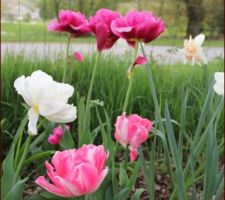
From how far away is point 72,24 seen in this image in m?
1.40

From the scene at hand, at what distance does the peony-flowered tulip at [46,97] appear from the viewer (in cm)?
92

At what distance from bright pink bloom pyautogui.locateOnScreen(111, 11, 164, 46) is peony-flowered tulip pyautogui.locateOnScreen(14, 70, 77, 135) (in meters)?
0.25

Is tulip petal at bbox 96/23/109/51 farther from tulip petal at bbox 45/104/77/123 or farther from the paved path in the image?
tulip petal at bbox 45/104/77/123

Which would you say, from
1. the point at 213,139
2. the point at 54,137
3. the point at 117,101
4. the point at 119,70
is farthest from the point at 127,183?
the point at 119,70

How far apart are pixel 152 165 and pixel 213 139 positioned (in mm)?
153

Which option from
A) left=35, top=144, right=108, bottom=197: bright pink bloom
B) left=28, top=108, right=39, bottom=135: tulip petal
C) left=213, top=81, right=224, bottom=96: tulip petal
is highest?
left=213, top=81, right=224, bottom=96: tulip petal

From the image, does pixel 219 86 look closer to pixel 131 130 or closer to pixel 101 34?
pixel 131 130

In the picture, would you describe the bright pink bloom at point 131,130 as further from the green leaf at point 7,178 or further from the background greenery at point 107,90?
the background greenery at point 107,90

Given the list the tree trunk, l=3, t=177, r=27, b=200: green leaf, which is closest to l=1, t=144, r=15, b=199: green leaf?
l=3, t=177, r=27, b=200: green leaf

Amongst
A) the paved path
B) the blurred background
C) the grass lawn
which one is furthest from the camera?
the blurred background

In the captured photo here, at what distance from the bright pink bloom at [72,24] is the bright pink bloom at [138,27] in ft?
0.81

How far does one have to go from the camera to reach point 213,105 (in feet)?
4.42

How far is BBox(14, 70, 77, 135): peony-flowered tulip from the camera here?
3.02ft

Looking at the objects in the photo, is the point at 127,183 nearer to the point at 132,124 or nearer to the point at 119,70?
the point at 132,124
